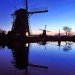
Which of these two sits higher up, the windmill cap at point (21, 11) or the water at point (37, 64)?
the windmill cap at point (21, 11)

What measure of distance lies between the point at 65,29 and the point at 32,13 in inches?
3059

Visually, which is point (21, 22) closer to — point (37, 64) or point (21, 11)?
point (21, 11)

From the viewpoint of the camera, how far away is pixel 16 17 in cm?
4859

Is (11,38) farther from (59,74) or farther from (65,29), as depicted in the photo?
(65,29)

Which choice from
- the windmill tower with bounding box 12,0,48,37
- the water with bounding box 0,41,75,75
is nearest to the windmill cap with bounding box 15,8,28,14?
the windmill tower with bounding box 12,0,48,37

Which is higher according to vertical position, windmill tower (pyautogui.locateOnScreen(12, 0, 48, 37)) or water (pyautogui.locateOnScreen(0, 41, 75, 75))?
windmill tower (pyautogui.locateOnScreen(12, 0, 48, 37))

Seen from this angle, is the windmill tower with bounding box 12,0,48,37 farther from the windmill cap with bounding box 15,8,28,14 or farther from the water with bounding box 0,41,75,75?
the water with bounding box 0,41,75,75

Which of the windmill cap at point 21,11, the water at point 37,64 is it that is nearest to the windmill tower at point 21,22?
the windmill cap at point 21,11

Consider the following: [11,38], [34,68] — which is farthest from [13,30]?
[34,68]

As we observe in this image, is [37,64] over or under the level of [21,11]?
under

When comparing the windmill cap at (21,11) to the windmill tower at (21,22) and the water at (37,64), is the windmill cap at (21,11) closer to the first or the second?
the windmill tower at (21,22)

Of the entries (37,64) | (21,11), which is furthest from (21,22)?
(37,64)

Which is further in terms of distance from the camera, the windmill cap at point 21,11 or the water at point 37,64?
the windmill cap at point 21,11

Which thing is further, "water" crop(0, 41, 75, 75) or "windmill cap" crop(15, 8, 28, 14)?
"windmill cap" crop(15, 8, 28, 14)
